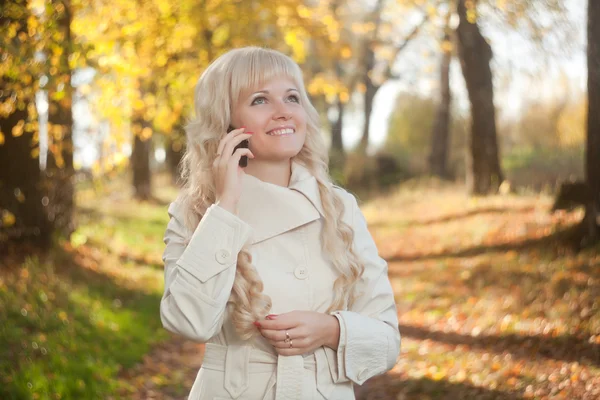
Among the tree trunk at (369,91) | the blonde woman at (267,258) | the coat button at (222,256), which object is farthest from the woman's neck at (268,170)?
the tree trunk at (369,91)

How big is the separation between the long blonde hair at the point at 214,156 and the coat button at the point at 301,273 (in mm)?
113

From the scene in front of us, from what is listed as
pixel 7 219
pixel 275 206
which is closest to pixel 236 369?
pixel 275 206

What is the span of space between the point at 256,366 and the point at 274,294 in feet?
0.88

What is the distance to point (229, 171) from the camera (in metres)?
2.45

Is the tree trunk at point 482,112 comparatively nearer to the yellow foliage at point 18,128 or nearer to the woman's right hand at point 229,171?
the yellow foliage at point 18,128

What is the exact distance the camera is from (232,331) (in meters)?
2.50

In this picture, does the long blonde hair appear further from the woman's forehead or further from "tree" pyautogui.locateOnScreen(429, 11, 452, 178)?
"tree" pyautogui.locateOnScreen(429, 11, 452, 178)

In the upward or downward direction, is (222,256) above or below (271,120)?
below

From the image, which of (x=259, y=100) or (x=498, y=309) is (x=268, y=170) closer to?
(x=259, y=100)

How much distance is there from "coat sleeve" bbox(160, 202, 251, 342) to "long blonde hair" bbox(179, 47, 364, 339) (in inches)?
3.7

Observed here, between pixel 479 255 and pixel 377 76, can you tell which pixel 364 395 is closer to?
pixel 479 255

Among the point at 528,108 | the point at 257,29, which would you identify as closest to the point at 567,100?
the point at 528,108

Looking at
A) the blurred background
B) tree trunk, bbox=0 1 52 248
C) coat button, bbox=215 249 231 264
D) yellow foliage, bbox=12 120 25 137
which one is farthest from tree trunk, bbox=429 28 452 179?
coat button, bbox=215 249 231 264

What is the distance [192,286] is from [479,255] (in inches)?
302
